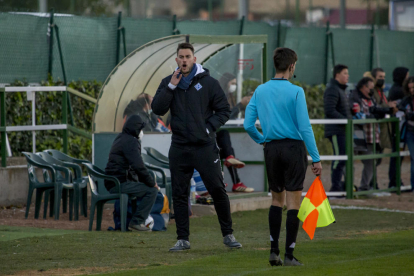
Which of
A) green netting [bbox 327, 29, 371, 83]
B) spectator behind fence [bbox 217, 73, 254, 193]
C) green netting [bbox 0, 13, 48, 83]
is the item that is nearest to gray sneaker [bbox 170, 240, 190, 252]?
spectator behind fence [bbox 217, 73, 254, 193]

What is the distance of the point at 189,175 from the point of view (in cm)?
739

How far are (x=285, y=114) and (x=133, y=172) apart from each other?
3.45 m

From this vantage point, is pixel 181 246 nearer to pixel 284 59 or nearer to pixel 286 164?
pixel 286 164

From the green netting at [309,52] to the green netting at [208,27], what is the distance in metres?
1.90

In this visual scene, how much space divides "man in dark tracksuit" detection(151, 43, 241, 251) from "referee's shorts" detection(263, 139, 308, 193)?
107cm

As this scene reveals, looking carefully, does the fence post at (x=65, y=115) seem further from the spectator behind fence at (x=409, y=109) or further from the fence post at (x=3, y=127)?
the spectator behind fence at (x=409, y=109)

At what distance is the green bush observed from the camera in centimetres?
1319

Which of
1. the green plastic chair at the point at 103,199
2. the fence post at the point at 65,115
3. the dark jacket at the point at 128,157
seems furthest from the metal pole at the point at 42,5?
the dark jacket at the point at 128,157

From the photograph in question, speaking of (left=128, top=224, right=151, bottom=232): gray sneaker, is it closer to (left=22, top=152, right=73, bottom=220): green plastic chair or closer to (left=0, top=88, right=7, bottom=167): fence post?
(left=22, top=152, right=73, bottom=220): green plastic chair

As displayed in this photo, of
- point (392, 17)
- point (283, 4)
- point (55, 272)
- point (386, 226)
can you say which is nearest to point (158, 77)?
point (386, 226)

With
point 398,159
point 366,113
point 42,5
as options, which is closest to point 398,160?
point 398,159

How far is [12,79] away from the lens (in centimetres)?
1320

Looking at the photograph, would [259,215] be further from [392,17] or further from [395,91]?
[392,17]

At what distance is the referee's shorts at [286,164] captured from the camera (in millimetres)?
6203
